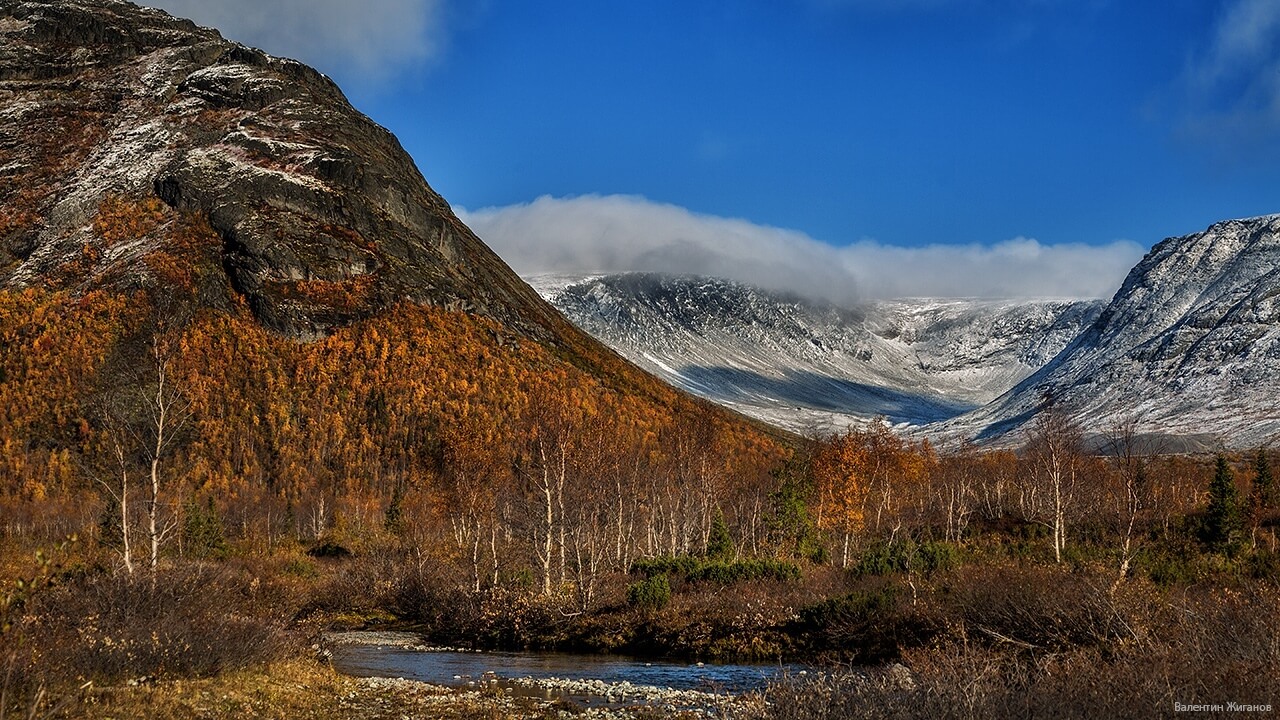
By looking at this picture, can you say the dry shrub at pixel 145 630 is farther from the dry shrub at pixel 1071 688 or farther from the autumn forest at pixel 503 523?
the dry shrub at pixel 1071 688

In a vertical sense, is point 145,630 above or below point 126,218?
below

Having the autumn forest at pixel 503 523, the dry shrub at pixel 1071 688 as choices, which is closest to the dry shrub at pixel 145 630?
the autumn forest at pixel 503 523

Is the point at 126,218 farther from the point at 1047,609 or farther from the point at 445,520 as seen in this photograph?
the point at 1047,609

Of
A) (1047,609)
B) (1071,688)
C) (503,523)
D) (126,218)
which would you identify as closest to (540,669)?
(1047,609)

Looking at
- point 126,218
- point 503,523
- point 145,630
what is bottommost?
point 145,630

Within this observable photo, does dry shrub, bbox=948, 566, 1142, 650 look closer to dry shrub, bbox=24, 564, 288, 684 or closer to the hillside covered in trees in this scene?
the hillside covered in trees

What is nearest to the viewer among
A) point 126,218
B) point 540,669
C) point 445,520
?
point 540,669

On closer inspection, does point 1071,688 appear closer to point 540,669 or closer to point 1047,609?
point 1047,609

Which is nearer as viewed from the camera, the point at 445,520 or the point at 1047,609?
the point at 1047,609

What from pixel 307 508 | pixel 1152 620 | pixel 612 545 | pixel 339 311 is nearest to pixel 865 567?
pixel 1152 620

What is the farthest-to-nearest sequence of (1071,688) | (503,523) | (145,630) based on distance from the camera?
(503,523)
(145,630)
(1071,688)

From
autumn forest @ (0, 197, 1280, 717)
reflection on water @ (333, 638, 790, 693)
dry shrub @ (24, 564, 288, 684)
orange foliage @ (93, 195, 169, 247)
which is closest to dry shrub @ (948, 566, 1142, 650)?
autumn forest @ (0, 197, 1280, 717)

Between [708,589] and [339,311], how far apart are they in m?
152

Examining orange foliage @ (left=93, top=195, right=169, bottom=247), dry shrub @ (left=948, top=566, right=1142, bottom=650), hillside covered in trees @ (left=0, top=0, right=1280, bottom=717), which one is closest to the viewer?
hillside covered in trees @ (left=0, top=0, right=1280, bottom=717)
